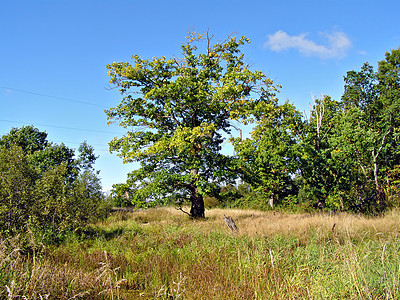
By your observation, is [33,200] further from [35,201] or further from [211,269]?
[211,269]

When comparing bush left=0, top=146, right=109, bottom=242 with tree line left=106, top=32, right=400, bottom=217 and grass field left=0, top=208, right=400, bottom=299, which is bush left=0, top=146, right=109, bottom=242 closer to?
grass field left=0, top=208, right=400, bottom=299

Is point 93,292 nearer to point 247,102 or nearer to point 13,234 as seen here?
point 13,234

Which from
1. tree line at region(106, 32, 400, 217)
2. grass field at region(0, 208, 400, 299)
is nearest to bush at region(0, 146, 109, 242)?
grass field at region(0, 208, 400, 299)

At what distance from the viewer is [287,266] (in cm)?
503

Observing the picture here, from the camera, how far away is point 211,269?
16.5 ft

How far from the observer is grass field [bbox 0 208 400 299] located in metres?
3.60

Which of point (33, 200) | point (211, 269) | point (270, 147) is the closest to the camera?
point (211, 269)

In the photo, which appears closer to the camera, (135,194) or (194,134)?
(194,134)

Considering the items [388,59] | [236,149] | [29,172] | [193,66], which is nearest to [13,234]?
[29,172]

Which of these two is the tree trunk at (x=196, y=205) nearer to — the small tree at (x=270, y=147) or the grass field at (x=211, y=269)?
the small tree at (x=270, y=147)

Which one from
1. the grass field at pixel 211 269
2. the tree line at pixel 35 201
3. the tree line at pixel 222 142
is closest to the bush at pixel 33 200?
the tree line at pixel 35 201

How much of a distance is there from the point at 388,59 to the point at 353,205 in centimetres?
2337

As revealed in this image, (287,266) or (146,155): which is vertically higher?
(146,155)

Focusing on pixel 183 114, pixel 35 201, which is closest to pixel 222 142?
pixel 183 114
